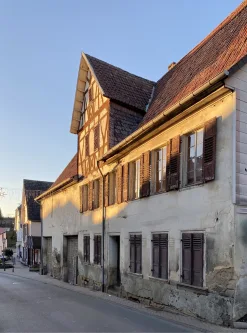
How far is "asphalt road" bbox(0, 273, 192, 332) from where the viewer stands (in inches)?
Answer: 331

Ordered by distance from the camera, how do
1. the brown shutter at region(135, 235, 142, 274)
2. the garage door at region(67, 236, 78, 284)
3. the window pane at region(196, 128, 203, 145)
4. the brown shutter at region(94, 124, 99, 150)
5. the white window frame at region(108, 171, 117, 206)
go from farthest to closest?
the garage door at region(67, 236, 78, 284)
the brown shutter at region(94, 124, 99, 150)
the white window frame at region(108, 171, 117, 206)
the brown shutter at region(135, 235, 142, 274)
the window pane at region(196, 128, 203, 145)

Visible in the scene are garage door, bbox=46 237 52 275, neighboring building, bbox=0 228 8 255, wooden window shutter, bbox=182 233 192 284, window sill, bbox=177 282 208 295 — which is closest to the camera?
window sill, bbox=177 282 208 295

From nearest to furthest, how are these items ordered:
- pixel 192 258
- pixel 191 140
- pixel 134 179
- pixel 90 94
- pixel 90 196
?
pixel 192 258, pixel 191 140, pixel 134 179, pixel 90 196, pixel 90 94

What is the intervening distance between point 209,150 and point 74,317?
18.3 ft

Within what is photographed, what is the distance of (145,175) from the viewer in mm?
12391

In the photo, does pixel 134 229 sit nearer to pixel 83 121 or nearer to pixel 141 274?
pixel 141 274

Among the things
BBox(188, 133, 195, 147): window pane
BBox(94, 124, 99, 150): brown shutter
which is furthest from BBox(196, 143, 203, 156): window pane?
BBox(94, 124, 99, 150): brown shutter

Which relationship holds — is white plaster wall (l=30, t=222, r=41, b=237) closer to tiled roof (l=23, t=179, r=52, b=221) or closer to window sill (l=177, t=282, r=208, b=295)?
→ tiled roof (l=23, t=179, r=52, b=221)

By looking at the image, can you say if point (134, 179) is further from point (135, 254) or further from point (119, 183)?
point (135, 254)

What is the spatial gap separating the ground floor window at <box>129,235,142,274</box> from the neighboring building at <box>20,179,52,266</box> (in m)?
24.6

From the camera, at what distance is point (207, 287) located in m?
8.87

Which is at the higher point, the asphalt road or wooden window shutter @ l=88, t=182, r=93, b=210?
wooden window shutter @ l=88, t=182, r=93, b=210

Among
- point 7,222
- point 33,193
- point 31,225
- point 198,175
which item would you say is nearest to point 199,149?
point 198,175

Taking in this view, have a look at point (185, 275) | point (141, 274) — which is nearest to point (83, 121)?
point (141, 274)
